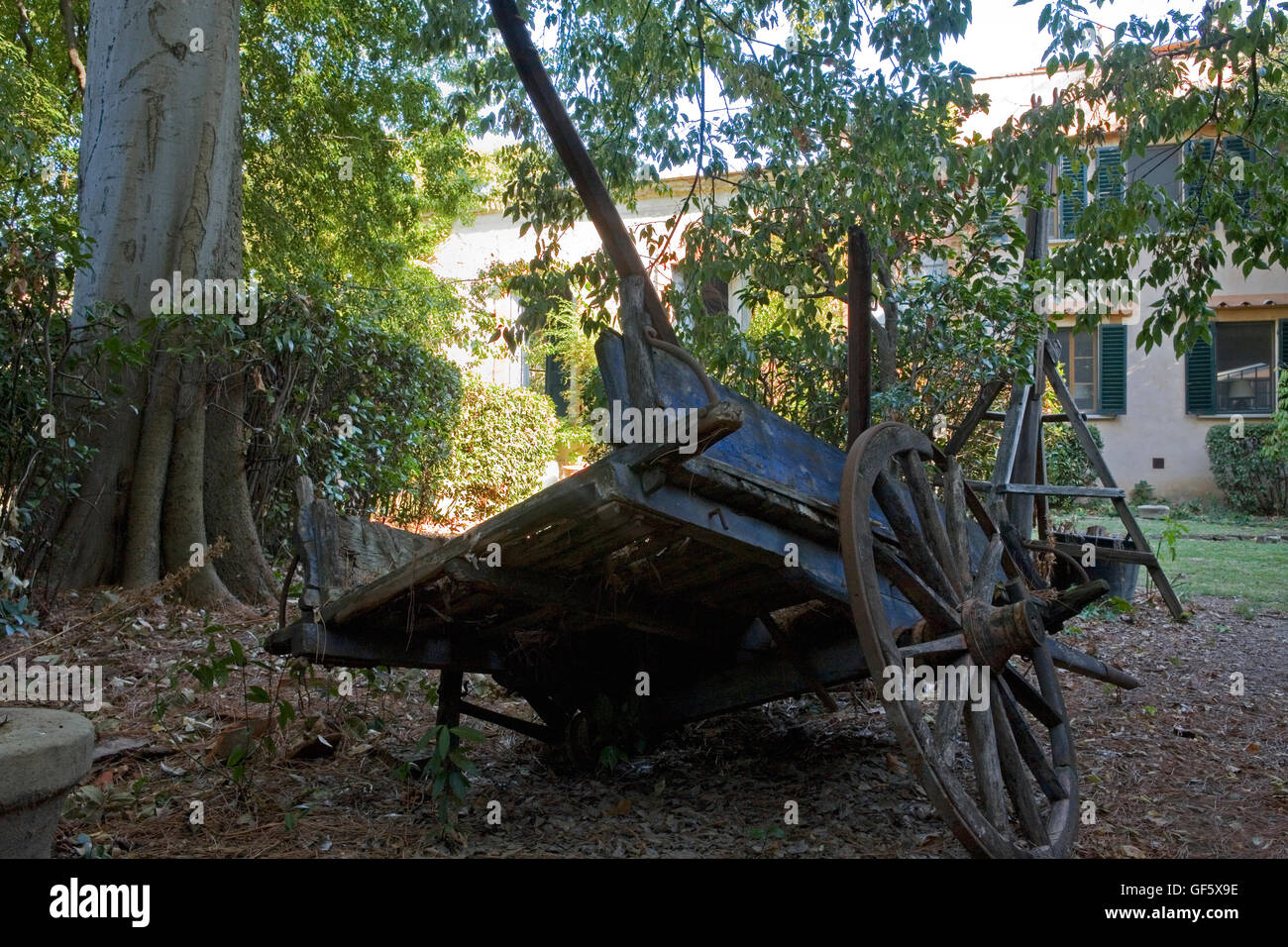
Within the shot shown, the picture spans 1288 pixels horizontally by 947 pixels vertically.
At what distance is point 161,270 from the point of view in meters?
6.14

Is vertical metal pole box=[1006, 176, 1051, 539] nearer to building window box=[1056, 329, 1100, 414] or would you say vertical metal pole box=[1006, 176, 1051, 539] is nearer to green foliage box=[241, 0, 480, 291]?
green foliage box=[241, 0, 480, 291]

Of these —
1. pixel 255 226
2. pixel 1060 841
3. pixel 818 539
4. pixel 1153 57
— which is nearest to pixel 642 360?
pixel 818 539

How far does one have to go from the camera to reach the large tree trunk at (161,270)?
5.93 m

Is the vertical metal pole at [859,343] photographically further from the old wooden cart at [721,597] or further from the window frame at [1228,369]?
the window frame at [1228,369]

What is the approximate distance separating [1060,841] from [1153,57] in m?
4.63

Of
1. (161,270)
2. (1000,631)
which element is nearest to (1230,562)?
(1000,631)

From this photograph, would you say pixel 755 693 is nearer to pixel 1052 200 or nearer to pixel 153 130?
pixel 1052 200

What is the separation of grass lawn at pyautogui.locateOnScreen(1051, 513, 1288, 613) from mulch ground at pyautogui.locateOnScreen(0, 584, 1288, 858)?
142 inches

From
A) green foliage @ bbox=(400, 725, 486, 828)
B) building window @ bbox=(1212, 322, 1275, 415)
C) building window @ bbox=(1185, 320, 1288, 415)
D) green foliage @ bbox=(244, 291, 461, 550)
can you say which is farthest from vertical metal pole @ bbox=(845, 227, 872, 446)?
building window @ bbox=(1212, 322, 1275, 415)

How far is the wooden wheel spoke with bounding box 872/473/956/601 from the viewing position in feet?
10.3

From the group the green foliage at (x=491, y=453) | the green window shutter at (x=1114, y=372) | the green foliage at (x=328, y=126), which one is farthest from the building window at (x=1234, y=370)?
the green foliage at (x=328, y=126)

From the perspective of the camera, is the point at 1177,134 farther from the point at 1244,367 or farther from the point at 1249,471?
the point at 1244,367

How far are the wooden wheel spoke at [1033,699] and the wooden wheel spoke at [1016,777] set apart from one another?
37cm

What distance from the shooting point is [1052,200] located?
257 inches
